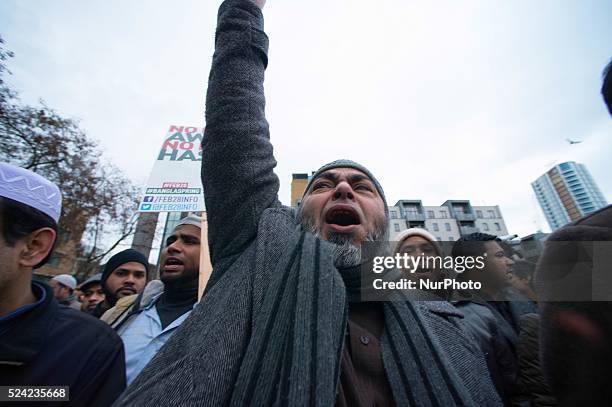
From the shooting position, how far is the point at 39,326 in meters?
1.17

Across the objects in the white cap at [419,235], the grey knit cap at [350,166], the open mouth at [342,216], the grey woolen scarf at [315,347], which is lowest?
the grey woolen scarf at [315,347]

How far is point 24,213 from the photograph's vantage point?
1322 millimetres

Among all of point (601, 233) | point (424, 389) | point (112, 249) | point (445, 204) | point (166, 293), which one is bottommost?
point (424, 389)

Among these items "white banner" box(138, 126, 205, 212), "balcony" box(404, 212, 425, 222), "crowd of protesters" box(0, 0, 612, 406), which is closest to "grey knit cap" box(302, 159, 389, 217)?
"crowd of protesters" box(0, 0, 612, 406)

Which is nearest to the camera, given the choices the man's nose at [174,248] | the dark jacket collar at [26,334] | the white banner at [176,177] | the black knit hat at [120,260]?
the dark jacket collar at [26,334]

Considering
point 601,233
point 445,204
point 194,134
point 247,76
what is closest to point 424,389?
point 601,233

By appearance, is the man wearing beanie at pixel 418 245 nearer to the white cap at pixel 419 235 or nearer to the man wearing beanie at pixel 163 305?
the white cap at pixel 419 235

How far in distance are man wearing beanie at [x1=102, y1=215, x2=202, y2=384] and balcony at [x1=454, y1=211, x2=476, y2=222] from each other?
4967cm

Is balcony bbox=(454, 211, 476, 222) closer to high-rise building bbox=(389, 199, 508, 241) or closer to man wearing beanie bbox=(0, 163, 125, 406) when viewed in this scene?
high-rise building bbox=(389, 199, 508, 241)

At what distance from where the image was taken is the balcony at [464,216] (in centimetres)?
Answer: 4397

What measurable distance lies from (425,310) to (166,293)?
237cm

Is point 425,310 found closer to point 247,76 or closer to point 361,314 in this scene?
point 361,314

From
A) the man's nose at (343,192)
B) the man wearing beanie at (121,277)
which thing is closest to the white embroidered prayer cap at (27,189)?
the man's nose at (343,192)

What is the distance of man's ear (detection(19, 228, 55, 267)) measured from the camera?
4.31 ft
